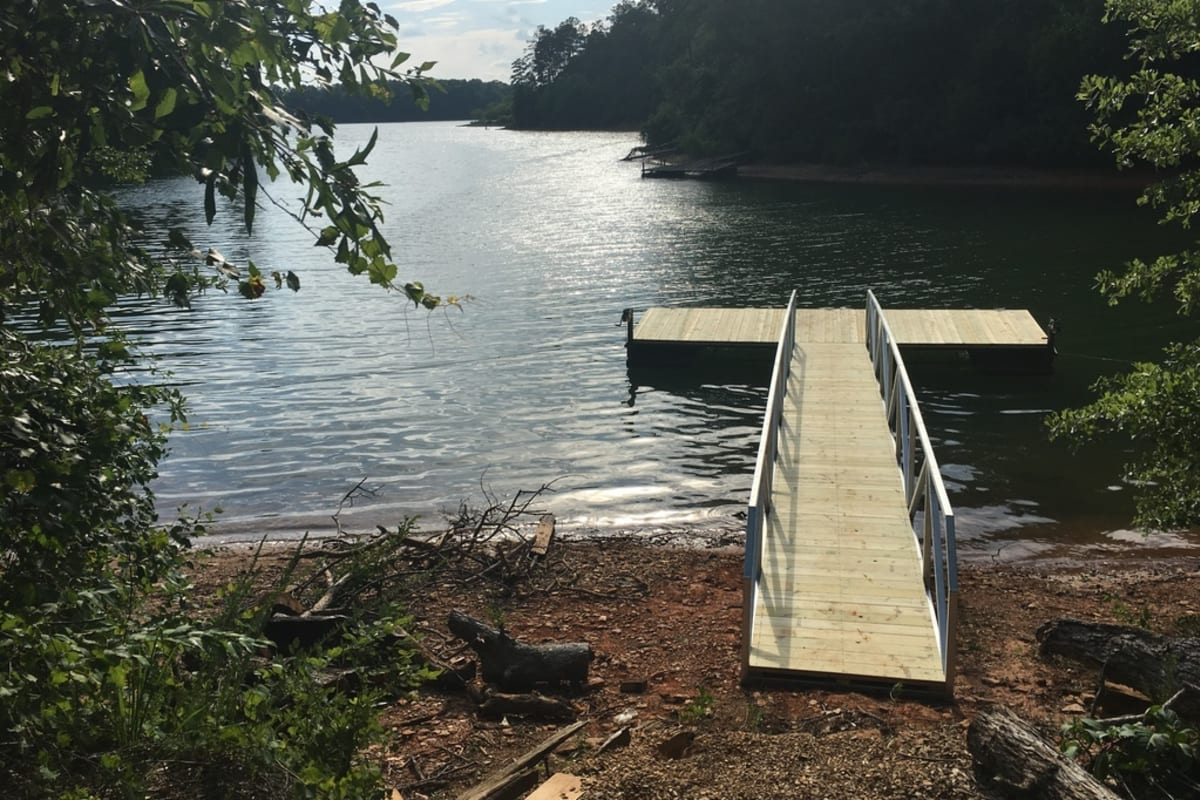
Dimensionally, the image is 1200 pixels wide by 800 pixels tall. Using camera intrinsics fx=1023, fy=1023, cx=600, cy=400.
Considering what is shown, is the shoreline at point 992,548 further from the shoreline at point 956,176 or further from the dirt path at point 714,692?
the shoreline at point 956,176

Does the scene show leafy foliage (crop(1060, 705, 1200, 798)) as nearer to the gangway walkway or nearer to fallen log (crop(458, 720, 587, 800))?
the gangway walkway

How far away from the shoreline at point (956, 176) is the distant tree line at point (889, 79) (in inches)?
48.4

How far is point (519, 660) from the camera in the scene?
25.2ft

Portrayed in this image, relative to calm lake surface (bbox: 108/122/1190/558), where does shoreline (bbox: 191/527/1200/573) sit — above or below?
below

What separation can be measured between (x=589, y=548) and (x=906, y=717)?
557cm

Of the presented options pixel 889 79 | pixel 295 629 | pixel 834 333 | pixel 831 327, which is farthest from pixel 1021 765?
pixel 889 79

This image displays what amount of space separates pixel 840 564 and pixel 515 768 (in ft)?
14.1

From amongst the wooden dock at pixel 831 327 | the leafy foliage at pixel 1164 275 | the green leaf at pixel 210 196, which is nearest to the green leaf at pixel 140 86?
the green leaf at pixel 210 196

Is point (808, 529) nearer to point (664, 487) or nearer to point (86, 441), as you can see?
point (664, 487)

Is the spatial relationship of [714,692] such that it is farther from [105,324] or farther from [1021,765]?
[105,324]

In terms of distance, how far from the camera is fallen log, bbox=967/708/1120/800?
15.9 ft

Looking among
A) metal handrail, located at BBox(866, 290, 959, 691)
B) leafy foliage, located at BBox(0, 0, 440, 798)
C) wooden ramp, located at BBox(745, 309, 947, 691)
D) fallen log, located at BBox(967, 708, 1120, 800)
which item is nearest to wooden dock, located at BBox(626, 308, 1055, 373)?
wooden ramp, located at BBox(745, 309, 947, 691)

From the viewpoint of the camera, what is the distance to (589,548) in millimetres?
12109

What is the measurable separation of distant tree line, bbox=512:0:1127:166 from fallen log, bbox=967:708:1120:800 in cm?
5380
